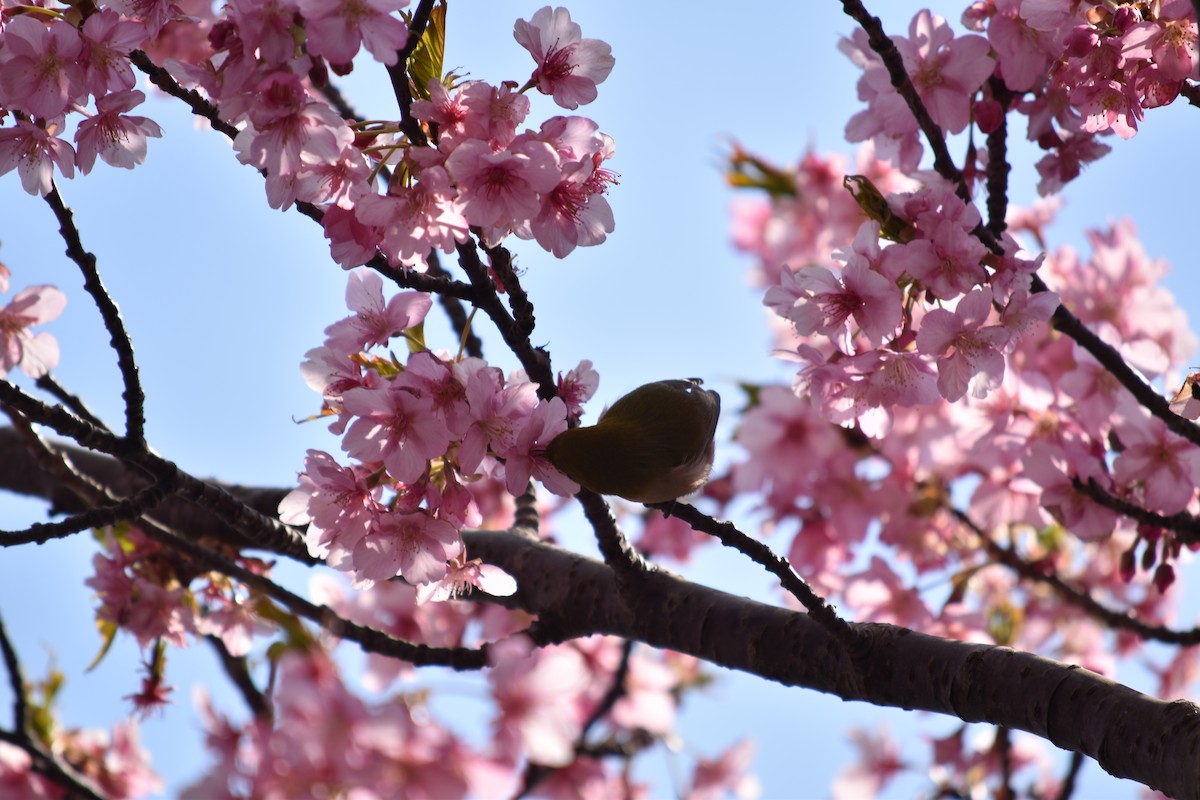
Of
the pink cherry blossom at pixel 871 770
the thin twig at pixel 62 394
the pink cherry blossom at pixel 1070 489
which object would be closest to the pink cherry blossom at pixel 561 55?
the thin twig at pixel 62 394

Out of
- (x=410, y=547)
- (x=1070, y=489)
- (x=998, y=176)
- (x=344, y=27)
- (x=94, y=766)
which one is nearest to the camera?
(x=344, y=27)

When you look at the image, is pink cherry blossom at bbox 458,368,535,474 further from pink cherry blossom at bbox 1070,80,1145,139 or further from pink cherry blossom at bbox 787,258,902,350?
pink cherry blossom at bbox 1070,80,1145,139

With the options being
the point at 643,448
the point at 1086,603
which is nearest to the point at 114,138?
the point at 643,448

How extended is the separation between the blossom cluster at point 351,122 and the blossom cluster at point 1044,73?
85 centimetres

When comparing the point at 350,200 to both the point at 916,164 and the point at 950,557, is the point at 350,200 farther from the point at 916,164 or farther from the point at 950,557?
the point at 950,557

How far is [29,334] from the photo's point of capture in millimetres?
2248

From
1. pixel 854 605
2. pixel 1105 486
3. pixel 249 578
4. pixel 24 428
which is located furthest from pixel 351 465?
pixel 854 605

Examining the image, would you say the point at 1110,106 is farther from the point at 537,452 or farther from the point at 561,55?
the point at 537,452

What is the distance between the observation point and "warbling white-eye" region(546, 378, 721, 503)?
1414mm

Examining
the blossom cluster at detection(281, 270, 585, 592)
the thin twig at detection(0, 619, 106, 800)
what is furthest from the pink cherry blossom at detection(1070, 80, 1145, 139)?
the thin twig at detection(0, 619, 106, 800)

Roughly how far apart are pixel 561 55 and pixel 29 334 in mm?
1393

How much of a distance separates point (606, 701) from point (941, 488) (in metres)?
1.39

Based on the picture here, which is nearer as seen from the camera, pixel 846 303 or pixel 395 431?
pixel 395 431

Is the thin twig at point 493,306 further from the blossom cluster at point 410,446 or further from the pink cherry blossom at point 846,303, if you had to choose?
the pink cherry blossom at point 846,303
